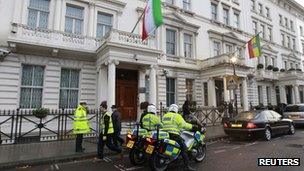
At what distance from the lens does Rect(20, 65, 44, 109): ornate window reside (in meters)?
13.7

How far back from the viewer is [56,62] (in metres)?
14.8

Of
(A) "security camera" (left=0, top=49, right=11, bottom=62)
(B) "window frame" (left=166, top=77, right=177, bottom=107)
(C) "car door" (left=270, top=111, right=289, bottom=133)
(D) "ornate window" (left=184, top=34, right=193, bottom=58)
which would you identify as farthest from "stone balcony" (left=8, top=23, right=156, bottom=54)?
(C) "car door" (left=270, top=111, right=289, bottom=133)

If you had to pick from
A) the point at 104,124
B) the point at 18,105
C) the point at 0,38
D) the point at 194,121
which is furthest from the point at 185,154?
the point at 0,38

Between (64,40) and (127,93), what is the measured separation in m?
5.52

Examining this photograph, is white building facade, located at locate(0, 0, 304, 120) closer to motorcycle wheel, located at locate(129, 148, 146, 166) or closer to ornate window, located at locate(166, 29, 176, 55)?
ornate window, located at locate(166, 29, 176, 55)

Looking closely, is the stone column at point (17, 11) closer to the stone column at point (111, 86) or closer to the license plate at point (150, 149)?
the stone column at point (111, 86)

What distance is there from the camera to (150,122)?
296 inches

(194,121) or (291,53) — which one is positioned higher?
(291,53)

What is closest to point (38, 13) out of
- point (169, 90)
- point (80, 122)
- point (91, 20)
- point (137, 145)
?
point (91, 20)

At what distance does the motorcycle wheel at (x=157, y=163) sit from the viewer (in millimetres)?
6301

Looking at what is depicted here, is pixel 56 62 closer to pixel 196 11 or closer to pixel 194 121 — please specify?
pixel 194 121

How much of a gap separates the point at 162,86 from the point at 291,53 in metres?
27.8

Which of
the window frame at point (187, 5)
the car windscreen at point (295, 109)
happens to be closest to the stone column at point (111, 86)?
the window frame at point (187, 5)

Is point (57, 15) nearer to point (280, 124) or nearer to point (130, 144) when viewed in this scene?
point (130, 144)
